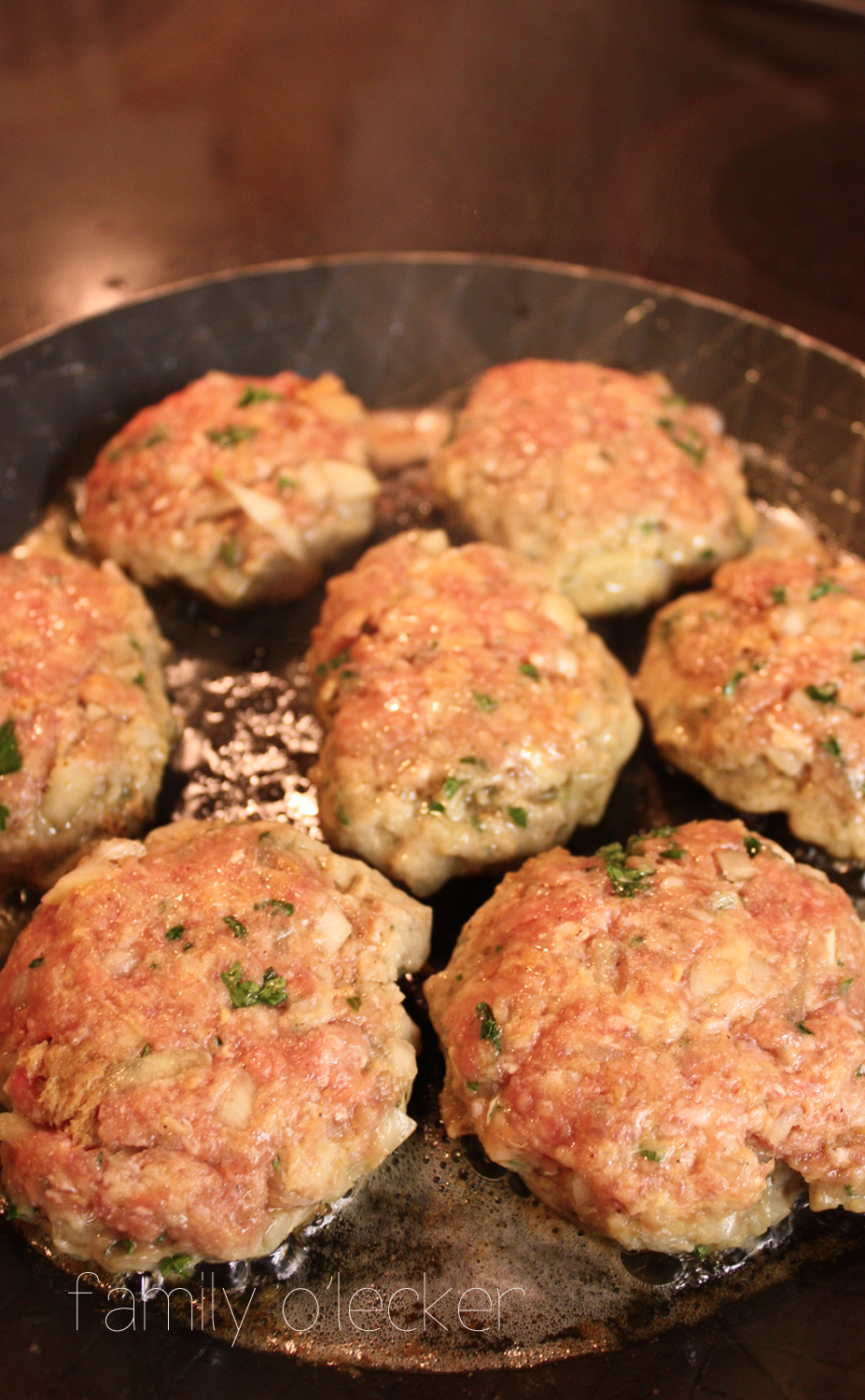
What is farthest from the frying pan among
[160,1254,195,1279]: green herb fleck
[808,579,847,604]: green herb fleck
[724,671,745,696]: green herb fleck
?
[808,579,847,604]: green herb fleck

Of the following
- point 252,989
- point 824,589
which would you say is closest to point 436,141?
point 824,589

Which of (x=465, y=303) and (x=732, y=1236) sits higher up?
(x=465, y=303)

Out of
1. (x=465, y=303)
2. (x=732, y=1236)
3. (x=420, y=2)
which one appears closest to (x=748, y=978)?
(x=732, y=1236)

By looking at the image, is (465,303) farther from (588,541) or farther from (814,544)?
(814,544)

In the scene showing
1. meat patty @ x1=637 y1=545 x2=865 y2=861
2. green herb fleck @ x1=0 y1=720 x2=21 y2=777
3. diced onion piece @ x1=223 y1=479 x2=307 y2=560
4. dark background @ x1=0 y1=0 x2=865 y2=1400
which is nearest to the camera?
green herb fleck @ x1=0 y1=720 x2=21 y2=777

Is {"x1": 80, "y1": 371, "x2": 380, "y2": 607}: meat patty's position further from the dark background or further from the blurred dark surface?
the blurred dark surface

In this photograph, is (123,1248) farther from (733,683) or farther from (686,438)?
(686,438)

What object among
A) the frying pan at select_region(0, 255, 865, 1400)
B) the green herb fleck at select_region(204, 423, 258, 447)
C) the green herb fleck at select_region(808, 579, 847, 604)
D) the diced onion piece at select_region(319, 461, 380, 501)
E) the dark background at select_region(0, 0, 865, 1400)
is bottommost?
the frying pan at select_region(0, 255, 865, 1400)
